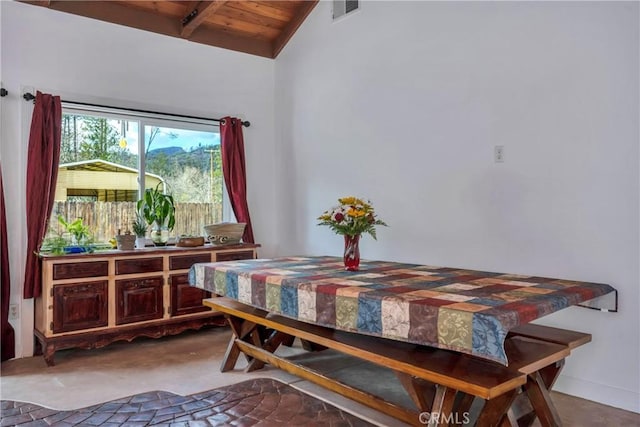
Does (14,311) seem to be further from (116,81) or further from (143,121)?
(116,81)

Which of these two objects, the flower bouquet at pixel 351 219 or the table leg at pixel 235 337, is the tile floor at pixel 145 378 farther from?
the flower bouquet at pixel 351 219

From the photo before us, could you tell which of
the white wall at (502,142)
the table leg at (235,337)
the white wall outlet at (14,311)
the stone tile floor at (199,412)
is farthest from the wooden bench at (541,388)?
the white wall outlet at (14,311)

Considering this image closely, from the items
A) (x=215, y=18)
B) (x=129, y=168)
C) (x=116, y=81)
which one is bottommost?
(x=129, y=168)

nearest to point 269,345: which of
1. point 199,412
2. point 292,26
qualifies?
point 199,412

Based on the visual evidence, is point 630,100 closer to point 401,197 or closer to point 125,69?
point 401,197

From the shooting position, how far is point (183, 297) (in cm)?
409

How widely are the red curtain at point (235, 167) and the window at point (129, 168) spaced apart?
0.57 feet

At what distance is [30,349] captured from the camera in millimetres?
3670

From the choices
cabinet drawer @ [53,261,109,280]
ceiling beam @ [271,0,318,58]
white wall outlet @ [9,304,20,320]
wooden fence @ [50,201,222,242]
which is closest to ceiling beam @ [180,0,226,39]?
ceiling beam @ [271,0,318,58]

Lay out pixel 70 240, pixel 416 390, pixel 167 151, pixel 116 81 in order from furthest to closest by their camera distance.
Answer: pixel 167 151 < pixel 116 81 < pixel 70 240 < pixel 416 390

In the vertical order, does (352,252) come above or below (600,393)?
above

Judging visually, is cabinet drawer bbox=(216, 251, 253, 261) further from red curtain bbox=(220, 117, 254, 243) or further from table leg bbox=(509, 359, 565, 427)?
table leg bbox=(509, 359, 565, 427)

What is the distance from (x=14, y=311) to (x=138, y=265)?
100cm

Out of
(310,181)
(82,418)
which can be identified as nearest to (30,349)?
(82,418)
